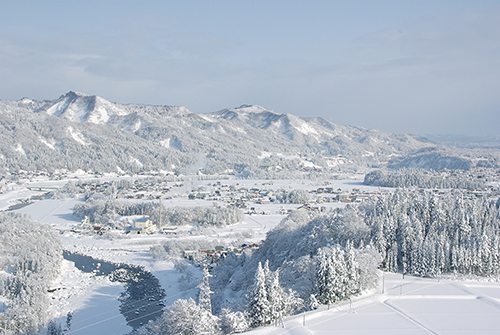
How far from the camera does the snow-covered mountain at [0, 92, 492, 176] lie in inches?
3275

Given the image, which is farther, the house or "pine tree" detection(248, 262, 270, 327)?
the house

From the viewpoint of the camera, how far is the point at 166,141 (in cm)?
11075

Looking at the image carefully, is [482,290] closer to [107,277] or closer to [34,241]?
[107,277]

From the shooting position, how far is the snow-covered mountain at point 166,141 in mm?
83188

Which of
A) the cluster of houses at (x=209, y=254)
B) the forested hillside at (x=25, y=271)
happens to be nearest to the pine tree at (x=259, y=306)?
the forested hillside at (x=25, y=271)

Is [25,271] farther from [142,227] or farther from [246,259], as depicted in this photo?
[142,227]

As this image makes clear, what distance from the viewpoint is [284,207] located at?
50062 millimetres

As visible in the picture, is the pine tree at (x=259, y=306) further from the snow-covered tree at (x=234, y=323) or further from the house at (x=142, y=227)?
the house at (x=142, y=227)

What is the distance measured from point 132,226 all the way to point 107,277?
1295 cm

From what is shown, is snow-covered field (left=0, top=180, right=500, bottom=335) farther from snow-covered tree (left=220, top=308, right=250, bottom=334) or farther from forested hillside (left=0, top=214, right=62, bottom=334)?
forested hillside (left=0, top=214, right=62, bottom=334)

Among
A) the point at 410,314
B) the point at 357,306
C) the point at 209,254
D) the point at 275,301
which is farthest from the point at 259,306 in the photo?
the point at 209,254

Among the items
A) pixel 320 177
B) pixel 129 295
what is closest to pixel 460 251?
pixel 129 295

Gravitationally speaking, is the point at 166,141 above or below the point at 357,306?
above

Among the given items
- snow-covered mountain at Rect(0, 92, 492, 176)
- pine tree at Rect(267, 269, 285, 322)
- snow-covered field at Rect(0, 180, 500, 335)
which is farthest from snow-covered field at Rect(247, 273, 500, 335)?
snow-covered mountain at Rect(0, 92, 492, 176)
